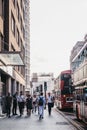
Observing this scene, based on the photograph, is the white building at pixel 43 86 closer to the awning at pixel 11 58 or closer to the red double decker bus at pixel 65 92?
the red double decker bus at pixel 65 92

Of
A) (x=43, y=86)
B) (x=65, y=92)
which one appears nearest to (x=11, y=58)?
(x=65, y=92)

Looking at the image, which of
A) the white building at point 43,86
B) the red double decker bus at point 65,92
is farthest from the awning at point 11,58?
the red double decker bus at point 65,92

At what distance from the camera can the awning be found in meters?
29.9

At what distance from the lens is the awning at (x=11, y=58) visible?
29.9 meters

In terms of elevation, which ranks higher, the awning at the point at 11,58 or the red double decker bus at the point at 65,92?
the awning at the point at 11,58

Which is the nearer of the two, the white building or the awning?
the awning

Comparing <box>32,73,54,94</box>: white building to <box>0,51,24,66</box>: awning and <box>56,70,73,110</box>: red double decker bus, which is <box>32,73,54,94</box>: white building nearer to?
<box>56,70,73,110</box>: red double decker bus

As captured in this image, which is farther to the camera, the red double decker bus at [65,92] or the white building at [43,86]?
the white building at [43,86]

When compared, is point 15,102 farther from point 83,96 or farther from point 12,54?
point 83,96

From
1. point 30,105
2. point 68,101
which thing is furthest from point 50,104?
point 68,101

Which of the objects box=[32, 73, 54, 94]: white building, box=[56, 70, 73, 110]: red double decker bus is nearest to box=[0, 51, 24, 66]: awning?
box=[32, 73, 54, 94]: white building

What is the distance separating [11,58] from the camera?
33.0m

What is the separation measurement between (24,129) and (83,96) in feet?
11.3

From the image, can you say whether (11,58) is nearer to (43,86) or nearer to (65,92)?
(65,92)
